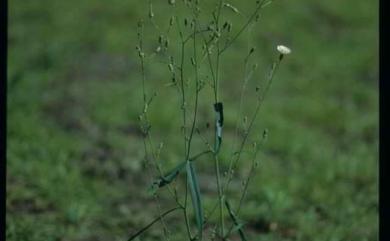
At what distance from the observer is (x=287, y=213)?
4.37 meters

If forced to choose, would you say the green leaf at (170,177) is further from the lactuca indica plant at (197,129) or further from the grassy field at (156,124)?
the grassy field at (156,124)

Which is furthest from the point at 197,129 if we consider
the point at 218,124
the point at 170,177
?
the point at 170,177

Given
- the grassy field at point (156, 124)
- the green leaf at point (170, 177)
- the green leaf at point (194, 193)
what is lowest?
the green leaf at point (194, 193)

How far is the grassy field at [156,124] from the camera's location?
419cm

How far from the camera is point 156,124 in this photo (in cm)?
561

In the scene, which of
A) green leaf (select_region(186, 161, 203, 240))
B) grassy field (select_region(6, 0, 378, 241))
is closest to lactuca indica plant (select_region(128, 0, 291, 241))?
green leaf (select_region(186, 161, 203, 240))

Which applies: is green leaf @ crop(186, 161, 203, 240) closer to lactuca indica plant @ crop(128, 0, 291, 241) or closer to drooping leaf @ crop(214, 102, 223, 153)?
lactuca indica plant @ crop(128, 0, 291, 241)

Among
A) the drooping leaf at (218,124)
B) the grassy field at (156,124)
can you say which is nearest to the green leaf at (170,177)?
the drooping leaf at (218,124)

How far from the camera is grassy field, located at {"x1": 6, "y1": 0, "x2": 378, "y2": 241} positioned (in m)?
4.19

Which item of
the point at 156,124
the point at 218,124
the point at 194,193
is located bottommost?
the point at 194,193

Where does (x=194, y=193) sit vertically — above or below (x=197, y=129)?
below

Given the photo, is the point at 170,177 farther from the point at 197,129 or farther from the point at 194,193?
the point at 197,129
